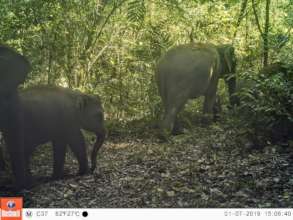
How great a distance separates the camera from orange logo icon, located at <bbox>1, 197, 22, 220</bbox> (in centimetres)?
232

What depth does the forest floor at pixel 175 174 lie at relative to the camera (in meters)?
2.44

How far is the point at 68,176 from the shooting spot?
269 cm

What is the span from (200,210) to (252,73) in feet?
3.17

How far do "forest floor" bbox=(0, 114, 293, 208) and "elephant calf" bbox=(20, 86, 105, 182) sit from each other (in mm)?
45

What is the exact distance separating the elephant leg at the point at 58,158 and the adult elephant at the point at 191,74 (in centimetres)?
48

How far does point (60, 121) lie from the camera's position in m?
2.83

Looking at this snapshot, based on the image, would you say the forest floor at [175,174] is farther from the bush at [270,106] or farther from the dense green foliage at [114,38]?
the dense green foliage at [114,38]

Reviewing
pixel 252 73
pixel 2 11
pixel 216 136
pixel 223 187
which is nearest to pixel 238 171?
pixel 223 187

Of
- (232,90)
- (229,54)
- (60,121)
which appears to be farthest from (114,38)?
(232,90)

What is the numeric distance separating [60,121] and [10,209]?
23.4 inches

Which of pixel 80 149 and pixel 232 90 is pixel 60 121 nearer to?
pixel 80 149

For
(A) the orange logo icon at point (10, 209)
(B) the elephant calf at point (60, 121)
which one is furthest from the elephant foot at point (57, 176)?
(A) the orange logo icon at point (10, 209)

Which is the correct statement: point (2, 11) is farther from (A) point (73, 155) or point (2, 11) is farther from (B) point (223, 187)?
(B) point (223, 187)

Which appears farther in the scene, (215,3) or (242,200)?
(215,3)
